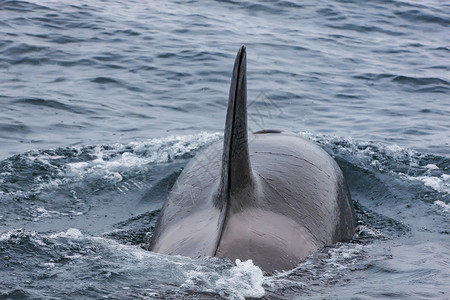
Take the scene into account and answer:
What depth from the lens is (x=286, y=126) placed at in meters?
14.6

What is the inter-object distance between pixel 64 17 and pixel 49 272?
16.7 meters

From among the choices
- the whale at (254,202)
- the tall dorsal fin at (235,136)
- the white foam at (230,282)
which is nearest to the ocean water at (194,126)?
the white foam at (230,282)

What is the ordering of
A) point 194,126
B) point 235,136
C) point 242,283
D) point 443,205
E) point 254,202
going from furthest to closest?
1. point 194,126
2. point 443,205
3. point 254,202
4. point 235,136
5. point 242,283

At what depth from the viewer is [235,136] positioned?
6.30 metres

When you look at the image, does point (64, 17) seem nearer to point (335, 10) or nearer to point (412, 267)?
point (335, 10)

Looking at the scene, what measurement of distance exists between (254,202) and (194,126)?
25.4ft

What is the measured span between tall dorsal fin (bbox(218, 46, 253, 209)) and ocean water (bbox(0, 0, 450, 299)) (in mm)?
774

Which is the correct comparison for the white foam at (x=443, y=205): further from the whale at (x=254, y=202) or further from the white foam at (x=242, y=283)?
the white foam at (x=242, y=283)

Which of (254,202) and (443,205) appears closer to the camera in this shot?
(254,202)

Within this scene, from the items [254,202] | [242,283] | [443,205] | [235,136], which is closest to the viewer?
[242,283]

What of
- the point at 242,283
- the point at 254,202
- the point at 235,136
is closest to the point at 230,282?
the point at 242,283

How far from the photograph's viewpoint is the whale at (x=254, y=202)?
20.2 ft

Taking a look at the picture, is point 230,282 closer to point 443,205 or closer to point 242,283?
point 242,283

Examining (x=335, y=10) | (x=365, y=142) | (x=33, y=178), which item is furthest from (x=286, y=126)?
(x=335, y=10)
